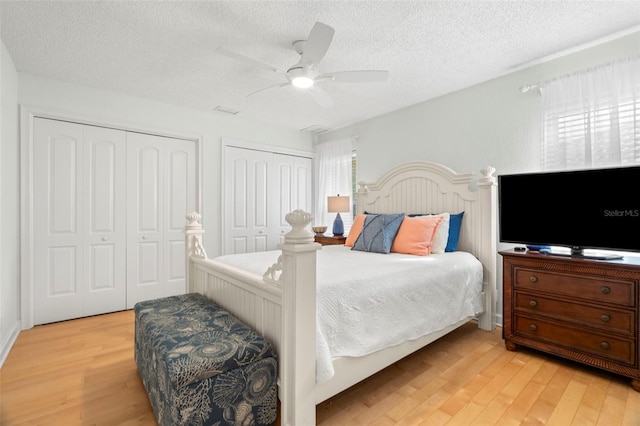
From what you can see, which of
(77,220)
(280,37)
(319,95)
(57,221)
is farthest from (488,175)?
(57,221)

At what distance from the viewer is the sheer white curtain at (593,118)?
227 cm

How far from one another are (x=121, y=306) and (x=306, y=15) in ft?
11.4

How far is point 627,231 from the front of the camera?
6.59 feet

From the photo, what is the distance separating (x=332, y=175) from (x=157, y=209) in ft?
8.20

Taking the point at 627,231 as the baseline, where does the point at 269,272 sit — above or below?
below

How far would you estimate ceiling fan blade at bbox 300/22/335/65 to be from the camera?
180cm

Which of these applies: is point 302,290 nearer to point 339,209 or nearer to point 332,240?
point 332,240

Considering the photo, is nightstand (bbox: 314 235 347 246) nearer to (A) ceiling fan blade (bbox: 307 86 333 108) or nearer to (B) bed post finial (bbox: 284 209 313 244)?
(A) ceiling fan blade (bbox: 307 86 333 108)

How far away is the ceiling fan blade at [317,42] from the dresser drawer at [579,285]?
2.16 meters

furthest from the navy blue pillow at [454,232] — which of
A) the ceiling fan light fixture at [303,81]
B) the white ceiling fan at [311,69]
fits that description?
the ceiling fan light fixture at [303,81]

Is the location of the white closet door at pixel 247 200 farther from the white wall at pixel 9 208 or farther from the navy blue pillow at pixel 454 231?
the navy blue pillow at pixel 454 231

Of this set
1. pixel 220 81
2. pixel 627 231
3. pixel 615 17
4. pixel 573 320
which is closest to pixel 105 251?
pixel 220 81

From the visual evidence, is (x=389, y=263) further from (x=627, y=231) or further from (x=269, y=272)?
(x=627, y=231)

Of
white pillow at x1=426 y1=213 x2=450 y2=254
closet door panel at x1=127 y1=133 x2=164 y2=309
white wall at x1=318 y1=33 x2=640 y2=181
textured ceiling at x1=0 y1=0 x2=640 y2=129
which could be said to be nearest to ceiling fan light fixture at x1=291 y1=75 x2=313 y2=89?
textured ceiling at x1=0 y1=0 x2=640 y2=129
